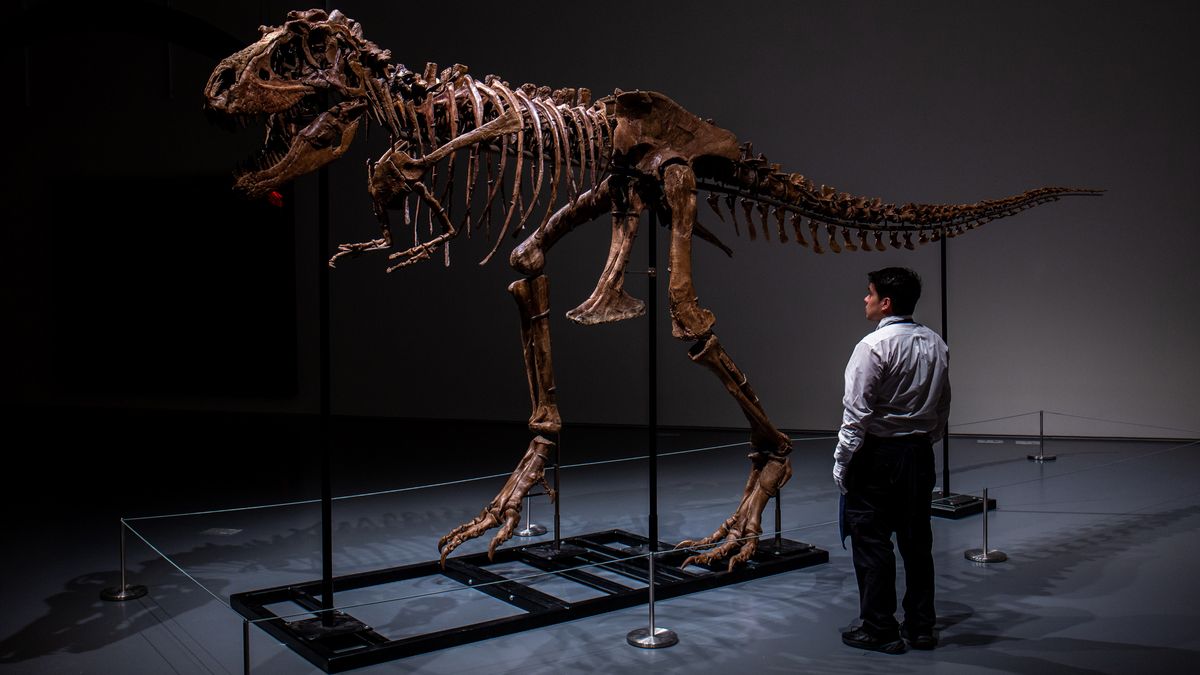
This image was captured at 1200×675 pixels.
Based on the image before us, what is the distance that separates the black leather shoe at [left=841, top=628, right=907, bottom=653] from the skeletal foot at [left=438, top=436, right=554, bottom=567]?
6.02ft

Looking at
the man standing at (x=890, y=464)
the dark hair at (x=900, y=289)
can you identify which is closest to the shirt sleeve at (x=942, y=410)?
the man standing at (x=890, y=464)

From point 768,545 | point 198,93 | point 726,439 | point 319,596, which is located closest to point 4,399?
point 198,93

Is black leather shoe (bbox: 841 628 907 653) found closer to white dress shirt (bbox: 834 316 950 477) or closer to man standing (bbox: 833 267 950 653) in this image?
man standing (bbox: 833 267 950 653)

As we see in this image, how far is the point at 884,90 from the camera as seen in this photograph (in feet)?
36.1

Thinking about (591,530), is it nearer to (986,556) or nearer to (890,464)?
→ (986,556)

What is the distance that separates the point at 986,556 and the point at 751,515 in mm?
1428

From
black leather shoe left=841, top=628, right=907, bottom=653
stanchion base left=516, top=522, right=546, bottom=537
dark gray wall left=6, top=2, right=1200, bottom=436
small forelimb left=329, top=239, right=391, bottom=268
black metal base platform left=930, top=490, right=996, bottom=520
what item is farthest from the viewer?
dark gray wall left=6, top=2, right=1200, bottom=436

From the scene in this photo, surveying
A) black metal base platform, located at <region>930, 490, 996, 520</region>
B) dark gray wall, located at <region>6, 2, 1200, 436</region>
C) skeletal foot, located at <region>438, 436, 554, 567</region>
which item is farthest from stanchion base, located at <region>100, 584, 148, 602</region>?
dark gray wall, located at <region>6, 2, 1200, 436</region>

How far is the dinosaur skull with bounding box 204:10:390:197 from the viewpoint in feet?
14.5

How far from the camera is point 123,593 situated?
5594mm

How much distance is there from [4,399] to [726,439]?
382 inches

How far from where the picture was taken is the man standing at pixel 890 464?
4.59 metres

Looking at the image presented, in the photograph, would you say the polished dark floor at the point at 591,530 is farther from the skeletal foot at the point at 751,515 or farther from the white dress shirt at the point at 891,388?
the white dress shirt at the point at 891,388

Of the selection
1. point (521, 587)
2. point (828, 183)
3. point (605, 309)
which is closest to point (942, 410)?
point (605, 309)
